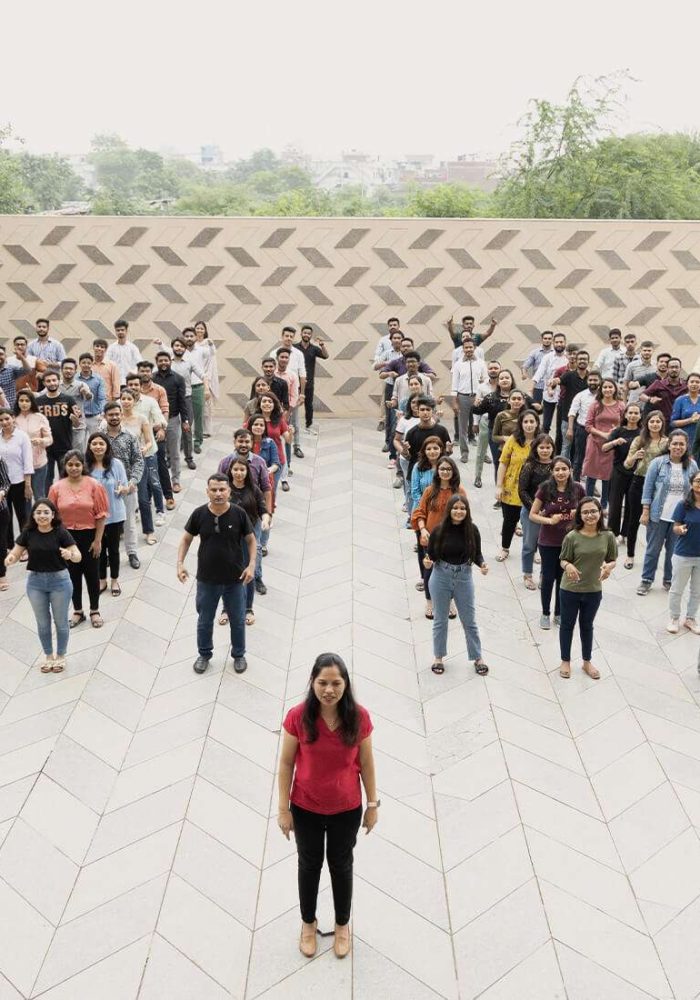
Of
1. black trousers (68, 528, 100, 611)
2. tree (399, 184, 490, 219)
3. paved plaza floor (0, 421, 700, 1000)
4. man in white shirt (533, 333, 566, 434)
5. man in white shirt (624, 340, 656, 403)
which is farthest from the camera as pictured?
tree (399, 184, 490, 219)

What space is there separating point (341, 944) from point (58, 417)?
686 centimetres

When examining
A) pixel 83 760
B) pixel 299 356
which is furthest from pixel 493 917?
pixel 299 356

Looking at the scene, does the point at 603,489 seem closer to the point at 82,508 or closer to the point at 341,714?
the point at 82,508

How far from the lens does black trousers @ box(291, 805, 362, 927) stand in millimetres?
4211

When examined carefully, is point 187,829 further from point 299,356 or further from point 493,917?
point 299,356

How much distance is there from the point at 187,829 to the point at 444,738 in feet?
6.10

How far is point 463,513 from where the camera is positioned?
6656 millimetres

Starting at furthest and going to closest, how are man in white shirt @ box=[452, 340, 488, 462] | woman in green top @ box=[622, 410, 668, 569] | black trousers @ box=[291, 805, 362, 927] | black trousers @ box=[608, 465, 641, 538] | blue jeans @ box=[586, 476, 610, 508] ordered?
man in white shirt @ box=[452, 340, 488, 462] → blue jeans @ box=[586, 476, 610, 508] → black trousers @ box=[608, 465, 641, 538] → woman in green top @ box=[622, 410, 668, 569] → black trousers @ box=[291, 805, 362, 927]

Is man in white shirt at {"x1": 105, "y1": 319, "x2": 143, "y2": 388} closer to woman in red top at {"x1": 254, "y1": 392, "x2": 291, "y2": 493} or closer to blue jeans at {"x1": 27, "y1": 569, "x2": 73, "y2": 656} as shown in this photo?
woman in red top at {"x1": 254, "y1": 392, "x2": 291, "y2": 493}

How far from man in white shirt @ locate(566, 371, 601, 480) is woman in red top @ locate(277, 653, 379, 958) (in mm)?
6811

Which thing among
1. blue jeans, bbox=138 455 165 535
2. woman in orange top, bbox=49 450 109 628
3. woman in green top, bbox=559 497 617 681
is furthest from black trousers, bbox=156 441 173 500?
woman in green top, bbox=559 497 617 681

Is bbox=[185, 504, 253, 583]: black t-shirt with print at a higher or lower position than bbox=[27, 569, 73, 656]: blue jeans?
higher

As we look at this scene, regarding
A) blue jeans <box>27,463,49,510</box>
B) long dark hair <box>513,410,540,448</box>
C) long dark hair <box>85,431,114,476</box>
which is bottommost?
blue jeans <box>27,463,49,510</box>

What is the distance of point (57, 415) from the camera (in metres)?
9.84
